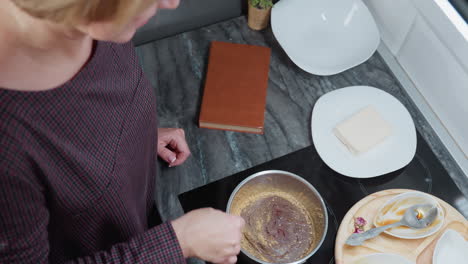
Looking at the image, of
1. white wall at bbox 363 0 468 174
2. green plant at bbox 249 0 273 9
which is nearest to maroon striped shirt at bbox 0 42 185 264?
green plant at bbox 249 0 273 9

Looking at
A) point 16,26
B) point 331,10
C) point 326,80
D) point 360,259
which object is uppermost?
point 16,26

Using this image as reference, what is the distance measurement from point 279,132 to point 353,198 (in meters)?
0.22

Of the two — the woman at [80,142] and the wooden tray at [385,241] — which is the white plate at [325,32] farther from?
the woman at [80,142]

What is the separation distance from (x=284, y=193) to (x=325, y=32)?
1.51ft

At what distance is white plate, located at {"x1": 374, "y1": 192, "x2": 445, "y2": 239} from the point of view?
854 millimetres

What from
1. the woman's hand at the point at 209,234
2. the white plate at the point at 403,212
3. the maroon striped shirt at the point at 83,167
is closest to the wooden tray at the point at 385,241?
the white plate at the point at 403,212

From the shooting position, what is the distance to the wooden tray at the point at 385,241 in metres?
0.84

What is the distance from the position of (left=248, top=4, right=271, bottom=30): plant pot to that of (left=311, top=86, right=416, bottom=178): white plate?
0.26m

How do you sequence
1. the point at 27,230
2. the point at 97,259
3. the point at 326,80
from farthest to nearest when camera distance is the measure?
1. the point at 326,80
2. the point at 97,259
3. the point at 27,230

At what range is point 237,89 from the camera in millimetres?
1028

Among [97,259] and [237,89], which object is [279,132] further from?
[97,259]

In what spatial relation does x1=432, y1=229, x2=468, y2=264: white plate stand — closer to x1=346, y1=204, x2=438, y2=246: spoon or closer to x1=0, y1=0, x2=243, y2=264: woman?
x1=346, y1=204, x2=438, y2=246: spoon

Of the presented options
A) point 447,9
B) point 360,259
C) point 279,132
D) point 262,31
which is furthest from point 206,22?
point 360,259

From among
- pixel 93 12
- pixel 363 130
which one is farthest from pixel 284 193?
pixel 93 12
